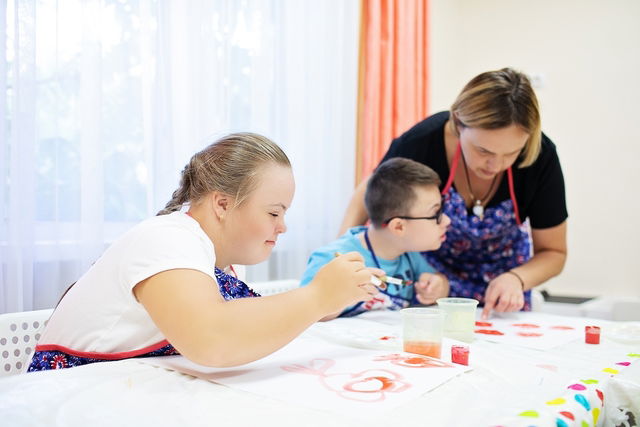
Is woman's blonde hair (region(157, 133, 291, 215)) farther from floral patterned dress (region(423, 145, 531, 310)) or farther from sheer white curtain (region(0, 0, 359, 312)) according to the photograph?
floral patterned dress (region(423, 145, 531, 310))

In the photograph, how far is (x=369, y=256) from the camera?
1.84m

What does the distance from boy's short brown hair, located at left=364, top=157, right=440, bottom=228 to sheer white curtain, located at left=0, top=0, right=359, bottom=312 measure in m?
0.56

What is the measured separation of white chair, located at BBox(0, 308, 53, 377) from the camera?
122cm

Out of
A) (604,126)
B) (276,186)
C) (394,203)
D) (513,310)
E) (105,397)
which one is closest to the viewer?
(105,397)

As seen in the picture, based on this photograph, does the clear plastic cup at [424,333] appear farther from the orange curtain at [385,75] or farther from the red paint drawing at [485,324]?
the orange curtain at [385,75]

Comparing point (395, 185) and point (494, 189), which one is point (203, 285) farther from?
point (494, 189)

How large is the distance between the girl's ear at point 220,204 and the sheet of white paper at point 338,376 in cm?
28

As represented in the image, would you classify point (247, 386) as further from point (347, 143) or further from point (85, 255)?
point (347, 143)

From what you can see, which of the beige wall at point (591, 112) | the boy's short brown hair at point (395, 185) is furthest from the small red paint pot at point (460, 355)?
the beige wall at point (591, 112)

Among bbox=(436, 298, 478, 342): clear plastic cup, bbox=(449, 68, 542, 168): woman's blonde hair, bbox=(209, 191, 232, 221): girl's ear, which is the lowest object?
bbox=(436, 298, 478, 342): clear plastic cup

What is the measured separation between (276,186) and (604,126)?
2872 millimetres

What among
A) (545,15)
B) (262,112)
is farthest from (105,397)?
(545,15)

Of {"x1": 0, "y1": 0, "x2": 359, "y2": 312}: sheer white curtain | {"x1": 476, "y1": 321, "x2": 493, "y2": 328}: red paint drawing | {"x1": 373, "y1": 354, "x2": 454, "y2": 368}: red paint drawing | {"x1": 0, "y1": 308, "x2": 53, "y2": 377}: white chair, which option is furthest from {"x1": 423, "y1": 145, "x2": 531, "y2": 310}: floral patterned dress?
{"x1": 0, "y1": 308, "x2": 53, "y2": 377}: white chair

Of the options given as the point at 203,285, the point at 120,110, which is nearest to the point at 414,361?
the point at 203,285
